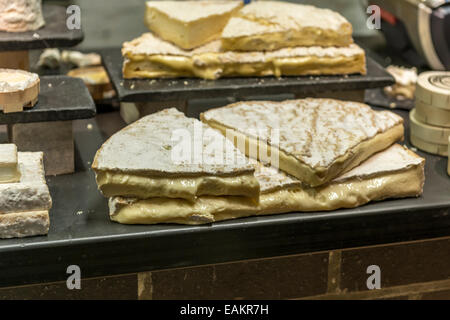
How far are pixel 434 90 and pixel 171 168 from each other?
107cm

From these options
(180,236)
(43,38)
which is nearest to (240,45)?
(43,38)

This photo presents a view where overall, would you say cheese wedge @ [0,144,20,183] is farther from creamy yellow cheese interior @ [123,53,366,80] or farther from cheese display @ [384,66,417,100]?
cheese display @ [384,66,417,100]

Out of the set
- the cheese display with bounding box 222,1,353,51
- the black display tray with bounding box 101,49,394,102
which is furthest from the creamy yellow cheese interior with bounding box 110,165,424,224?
the cheese display with bounding box 222,1,353,51

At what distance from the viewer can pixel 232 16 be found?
2.80 metres

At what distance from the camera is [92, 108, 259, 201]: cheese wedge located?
6.05ft

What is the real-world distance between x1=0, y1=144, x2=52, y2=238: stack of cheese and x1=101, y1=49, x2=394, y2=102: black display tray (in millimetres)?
686

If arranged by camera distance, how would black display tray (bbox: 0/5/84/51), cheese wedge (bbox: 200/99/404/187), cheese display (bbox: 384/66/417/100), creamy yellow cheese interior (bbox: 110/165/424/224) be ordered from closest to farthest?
creamy yellow cheese interior (bbox: 110/165/424/224) < cheese wedge (bbox: 200/99/404/187) < black display tray (bbox: 0/5/84/51) < cheese display (bbox: 384/66/417/100)

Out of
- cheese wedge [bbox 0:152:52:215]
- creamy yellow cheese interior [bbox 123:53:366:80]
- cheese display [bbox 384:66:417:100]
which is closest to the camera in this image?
cheese wedge [bbox 0:152:52:215]

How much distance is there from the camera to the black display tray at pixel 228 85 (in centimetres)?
248

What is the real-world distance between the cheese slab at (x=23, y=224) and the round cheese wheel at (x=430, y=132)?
1.39m

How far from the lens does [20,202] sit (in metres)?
1.79

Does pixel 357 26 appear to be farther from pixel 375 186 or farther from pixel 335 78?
pixel 375 186

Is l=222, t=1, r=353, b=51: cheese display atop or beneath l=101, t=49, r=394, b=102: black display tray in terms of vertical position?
atop

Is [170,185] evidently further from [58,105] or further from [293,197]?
[58,105]
